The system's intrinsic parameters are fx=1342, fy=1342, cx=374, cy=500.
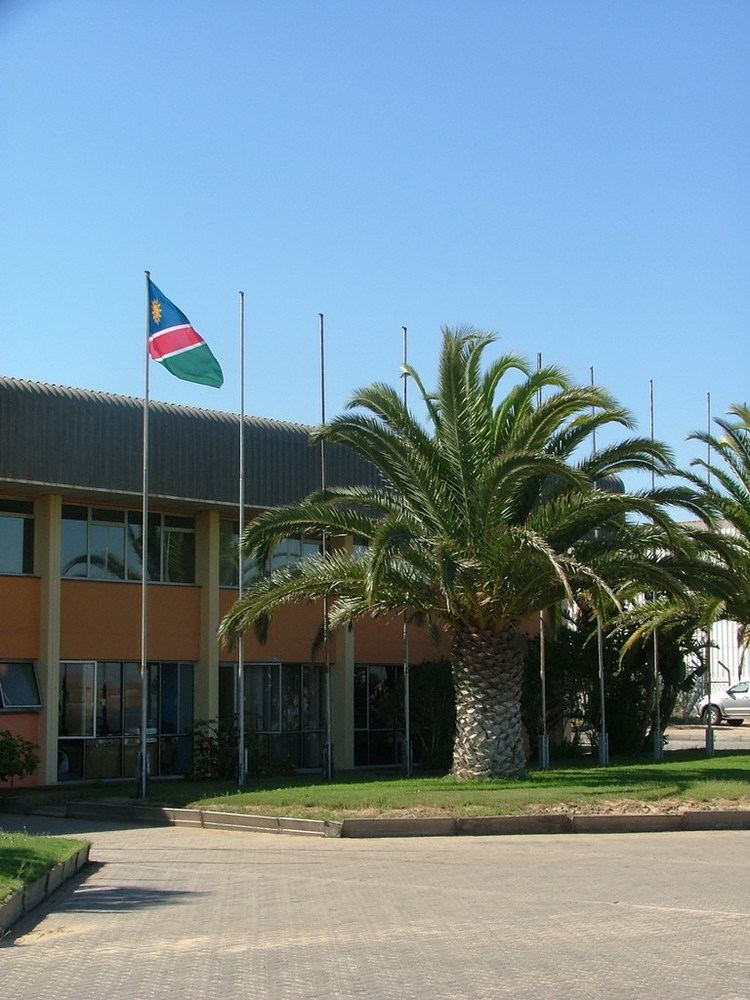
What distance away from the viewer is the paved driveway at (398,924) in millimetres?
8266

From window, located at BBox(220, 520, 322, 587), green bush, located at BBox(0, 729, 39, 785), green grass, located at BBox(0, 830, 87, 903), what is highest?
window, located at BBox(220, 520, 322, 587)

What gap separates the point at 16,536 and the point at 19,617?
154 cm

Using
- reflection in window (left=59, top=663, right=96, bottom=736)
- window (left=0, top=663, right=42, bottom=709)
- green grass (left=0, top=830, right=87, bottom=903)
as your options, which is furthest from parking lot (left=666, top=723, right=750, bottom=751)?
green grass (left=0, top=830, right=87, bottom=903)

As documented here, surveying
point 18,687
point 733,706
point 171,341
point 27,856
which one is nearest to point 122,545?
point 18,687

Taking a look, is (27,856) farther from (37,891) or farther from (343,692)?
(343,692)

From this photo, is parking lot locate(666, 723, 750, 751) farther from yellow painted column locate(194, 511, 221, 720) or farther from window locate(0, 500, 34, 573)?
window locate(0, 500, 34, 573)

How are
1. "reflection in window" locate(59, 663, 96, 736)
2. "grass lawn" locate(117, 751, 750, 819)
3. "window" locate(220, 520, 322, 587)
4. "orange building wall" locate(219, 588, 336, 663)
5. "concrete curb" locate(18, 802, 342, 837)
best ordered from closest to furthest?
"concrete curb" locate(18, 802, 342, 837) → "grass lawn" locate(117, 751, 750, 819) → "reflection in window" locate(59, 663, 96, 736) → "window" locate(220, 520, 322, 587) → "orange building wall" locate(219, 588, 336, 663)

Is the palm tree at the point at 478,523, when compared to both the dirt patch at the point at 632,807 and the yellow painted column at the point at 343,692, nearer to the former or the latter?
the dirt patch at the point at 632,807

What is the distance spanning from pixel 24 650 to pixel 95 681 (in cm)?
168

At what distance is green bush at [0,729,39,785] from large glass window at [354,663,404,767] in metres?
8.96

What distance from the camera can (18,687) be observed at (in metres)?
24.5

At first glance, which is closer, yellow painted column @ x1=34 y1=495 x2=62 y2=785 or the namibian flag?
the namibian flag

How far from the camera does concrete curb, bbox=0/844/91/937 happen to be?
1054 centimetres

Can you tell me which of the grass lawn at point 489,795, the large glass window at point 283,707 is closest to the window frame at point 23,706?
the grass lawn at point 489,795
